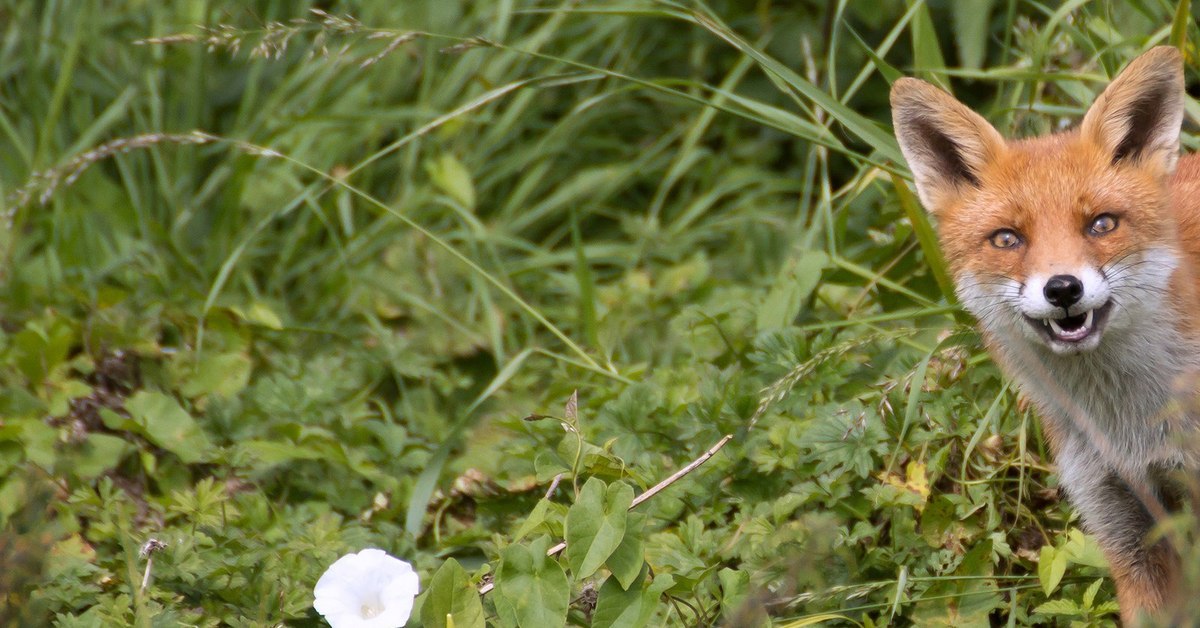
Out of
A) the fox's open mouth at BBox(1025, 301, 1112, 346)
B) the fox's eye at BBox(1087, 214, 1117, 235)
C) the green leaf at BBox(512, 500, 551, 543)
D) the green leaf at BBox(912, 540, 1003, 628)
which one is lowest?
the green leaf at BBox(912, 540, 1003, 628)

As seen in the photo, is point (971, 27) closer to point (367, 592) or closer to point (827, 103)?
point (827, 103)

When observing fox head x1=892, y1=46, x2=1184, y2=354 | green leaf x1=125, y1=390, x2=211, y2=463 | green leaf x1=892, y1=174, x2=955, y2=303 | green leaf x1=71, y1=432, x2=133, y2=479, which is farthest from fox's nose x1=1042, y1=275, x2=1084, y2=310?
green leaf x1=71, y1=432, x2=133, y2=479

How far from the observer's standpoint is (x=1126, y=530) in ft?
10.1

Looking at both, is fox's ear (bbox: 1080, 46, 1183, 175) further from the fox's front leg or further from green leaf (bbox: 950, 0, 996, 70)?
green leaf (bbox: 950, 0, 996, 70)

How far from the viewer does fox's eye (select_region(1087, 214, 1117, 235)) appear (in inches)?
118

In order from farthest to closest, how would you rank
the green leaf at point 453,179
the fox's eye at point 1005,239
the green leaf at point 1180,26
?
1. the green leaf at point 453,179
2. the green leaf at point 1180,26
3. the fox's eye at point 1005,239

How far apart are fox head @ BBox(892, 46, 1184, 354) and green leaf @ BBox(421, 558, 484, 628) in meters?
1.46

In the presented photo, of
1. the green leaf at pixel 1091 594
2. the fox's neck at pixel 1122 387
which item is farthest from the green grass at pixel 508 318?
the fox's neck at pixel 1122 387

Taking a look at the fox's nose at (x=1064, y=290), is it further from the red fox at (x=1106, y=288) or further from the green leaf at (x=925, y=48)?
the green leaf at (x=925, y=48)

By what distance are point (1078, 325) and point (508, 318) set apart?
9.53 ft

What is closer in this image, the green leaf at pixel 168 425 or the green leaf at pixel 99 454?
the green leaf at pixel 99 454

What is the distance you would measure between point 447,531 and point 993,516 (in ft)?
5.35

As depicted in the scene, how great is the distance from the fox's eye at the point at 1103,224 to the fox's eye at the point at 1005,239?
0.17m

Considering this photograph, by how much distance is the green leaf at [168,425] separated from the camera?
402 cm
